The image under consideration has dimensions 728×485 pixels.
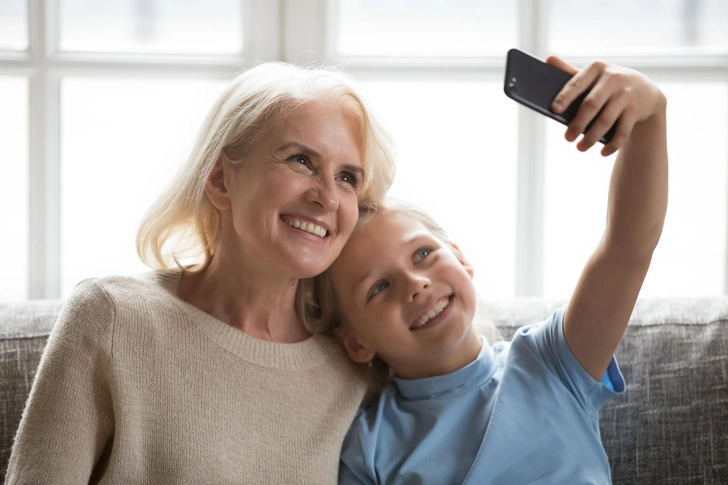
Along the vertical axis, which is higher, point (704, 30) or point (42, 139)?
point (704, 30)

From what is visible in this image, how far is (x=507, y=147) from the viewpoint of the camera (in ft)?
6.97

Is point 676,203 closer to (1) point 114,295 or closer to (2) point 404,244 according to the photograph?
(2) point 404,244

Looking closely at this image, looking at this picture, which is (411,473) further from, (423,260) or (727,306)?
(727,306)

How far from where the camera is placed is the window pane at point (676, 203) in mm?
2084

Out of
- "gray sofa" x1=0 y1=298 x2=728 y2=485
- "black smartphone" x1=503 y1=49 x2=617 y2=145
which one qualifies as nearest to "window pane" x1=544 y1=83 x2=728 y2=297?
"gray sofa" x1=0 y1=298 x2=728 y2=485

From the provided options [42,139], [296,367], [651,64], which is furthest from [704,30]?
[42,139]

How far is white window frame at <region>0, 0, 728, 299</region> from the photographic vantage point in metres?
2.00

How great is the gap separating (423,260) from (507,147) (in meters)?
0.84

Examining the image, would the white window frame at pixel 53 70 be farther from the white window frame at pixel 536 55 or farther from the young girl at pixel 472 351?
the young girl at pixel 472 351

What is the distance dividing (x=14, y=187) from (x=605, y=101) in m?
1.71

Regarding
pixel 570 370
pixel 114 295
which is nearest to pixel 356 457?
pixel 570 370

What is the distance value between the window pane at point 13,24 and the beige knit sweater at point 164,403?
103 centimetres

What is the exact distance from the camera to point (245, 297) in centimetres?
142

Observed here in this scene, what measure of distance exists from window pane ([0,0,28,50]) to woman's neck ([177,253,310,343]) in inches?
40.5
